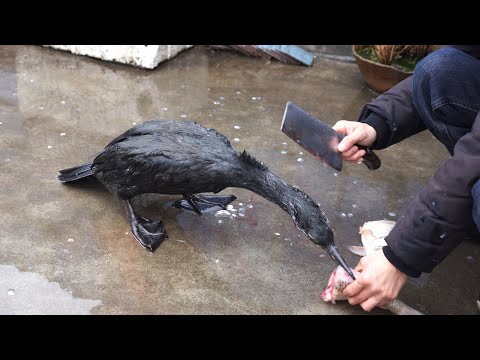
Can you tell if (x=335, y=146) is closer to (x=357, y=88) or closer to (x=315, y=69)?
(x=357, y=88)

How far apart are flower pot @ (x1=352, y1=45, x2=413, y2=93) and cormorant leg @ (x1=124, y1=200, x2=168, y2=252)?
2.76 meters

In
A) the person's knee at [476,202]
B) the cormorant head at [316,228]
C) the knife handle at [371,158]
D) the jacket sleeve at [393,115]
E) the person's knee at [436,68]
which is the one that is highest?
the person's knee at [436,68]

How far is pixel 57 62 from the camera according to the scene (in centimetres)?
516

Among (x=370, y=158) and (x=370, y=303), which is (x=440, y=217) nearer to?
(x=370, y=303)

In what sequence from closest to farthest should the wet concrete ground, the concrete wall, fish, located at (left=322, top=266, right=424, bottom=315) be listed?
fish, located at (left=322, top=266, right=424, bottom=315)
the wet concrete ground
the concrete wall

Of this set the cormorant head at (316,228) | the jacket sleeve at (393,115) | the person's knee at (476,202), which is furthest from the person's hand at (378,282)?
the jacket sleeve at (393,115)

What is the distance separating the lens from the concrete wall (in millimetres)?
5066

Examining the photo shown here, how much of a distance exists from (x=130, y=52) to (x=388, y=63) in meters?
2.46

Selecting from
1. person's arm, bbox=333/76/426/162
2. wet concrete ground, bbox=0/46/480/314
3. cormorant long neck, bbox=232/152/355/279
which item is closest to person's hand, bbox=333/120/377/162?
person's arm, bbox=333/76/426/162

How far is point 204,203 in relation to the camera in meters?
3.34

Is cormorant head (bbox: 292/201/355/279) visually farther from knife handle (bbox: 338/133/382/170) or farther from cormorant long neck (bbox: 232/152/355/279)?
knife handle (bbox: 338/133/382/170)

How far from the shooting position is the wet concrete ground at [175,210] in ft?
8.87

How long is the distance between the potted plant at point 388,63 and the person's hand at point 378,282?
9.30 feet

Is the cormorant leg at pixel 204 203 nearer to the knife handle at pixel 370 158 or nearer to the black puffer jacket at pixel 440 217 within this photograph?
the knife handle at pixel 370 158
